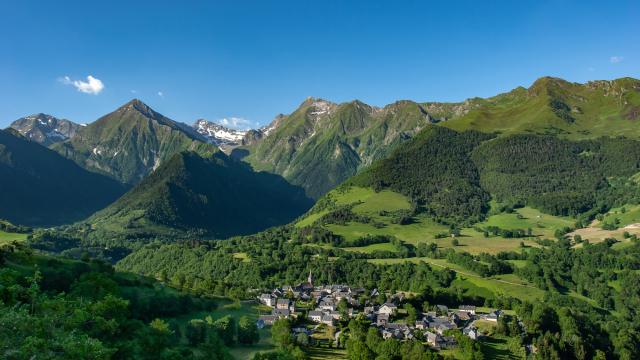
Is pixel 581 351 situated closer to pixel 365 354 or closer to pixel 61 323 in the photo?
pixel 365 354

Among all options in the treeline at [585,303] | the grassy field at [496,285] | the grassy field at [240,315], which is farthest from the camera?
the grassy field at [496,285]

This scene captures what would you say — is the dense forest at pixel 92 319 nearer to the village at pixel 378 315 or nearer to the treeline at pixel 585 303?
the village at pixel 378 315

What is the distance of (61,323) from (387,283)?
122297 millimetres

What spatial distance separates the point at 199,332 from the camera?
74.9m

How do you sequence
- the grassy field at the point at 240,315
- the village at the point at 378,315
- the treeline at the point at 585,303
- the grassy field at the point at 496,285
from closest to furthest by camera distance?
the grassy field at the point at 240,315, the village at the point at 378,315, the treeline at the point at 585,303, the grassy field at the point at 496,285

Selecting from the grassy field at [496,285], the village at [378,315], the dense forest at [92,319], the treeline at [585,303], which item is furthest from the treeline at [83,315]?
the grassy field at [496,285]

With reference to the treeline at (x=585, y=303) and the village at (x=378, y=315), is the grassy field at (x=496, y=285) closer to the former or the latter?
the treeline at (x=585, y=303)

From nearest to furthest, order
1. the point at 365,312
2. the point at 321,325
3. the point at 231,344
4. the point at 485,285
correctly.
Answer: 1. the point at 231,344
2. the point at 321,325
3. the point at 365,312
4. the point at 485,285

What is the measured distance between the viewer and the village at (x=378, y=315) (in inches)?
3809

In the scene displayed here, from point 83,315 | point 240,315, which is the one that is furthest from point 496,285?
point 83,315

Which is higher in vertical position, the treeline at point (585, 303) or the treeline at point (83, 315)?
the treeline at point (83, 315)

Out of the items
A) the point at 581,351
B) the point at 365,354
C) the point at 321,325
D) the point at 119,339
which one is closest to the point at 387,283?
the point at 321,325

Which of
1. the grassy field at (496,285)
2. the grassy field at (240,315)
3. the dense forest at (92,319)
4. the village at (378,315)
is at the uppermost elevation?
the dense forest at (92,319)

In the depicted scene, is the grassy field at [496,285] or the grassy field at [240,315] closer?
the grassy field at [240,315]
